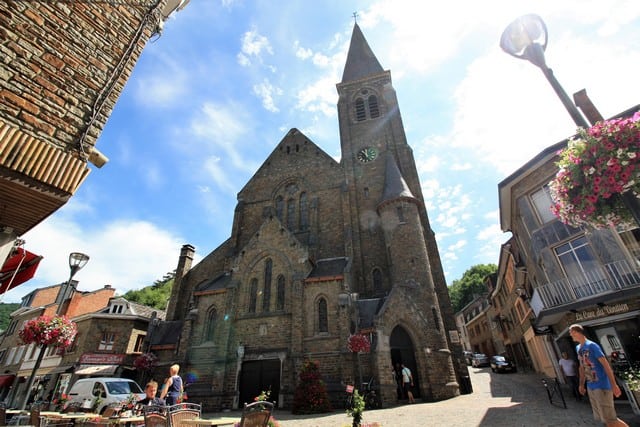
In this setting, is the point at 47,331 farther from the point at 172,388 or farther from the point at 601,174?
the point at 601,174

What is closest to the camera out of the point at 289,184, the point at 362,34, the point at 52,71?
the point at 52,71

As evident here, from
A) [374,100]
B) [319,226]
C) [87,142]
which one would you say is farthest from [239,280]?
[374,100]

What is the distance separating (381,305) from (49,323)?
13679 millimetres

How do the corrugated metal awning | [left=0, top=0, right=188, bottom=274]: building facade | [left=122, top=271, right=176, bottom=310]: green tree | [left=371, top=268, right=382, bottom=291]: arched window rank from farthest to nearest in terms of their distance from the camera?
[left=122, top=271, right=176, bottom=310]: green tree → the corrugated metal awning → [left=371, top=268, right=382, bottom=291]: arched window → [left=0, top=0, right=188, bottom=274]: building facade

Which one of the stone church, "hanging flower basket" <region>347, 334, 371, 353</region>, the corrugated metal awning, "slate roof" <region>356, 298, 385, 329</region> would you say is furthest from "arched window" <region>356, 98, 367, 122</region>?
the corrugated metal awning

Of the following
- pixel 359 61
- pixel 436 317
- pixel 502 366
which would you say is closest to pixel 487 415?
pixel 436 317

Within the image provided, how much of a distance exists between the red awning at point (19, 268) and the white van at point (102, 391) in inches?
359

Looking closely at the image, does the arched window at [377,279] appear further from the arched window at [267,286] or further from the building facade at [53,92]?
the building facade at [53,92]

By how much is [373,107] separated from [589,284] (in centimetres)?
2197

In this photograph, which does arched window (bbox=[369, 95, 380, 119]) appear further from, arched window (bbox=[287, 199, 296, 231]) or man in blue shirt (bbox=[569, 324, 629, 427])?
man in blue shirt (bbox=[569, 324, 629, 427])

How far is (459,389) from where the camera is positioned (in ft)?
50.8

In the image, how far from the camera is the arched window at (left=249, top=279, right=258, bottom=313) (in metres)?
17.6

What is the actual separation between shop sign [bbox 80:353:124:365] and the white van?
Answer: 879 cm

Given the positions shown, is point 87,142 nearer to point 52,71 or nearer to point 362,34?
point 52,71
